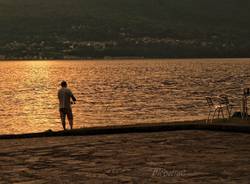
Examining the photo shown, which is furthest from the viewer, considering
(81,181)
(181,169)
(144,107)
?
(144,107)

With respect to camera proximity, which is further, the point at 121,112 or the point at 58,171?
the point at 121,112

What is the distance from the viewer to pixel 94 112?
60719 millimetres

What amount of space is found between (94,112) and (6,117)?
8.88 m

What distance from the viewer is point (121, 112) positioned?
5981 cm

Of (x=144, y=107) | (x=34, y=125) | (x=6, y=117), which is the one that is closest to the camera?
(x=34, y=125)

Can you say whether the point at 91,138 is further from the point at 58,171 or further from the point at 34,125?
the point at 34,125

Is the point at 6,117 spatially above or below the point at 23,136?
below

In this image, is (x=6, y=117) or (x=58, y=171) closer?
(x=58, y=171)

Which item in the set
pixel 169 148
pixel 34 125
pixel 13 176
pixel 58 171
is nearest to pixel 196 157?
pixel 169 148

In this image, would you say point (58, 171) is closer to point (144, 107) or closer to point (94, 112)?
point (94, 112)

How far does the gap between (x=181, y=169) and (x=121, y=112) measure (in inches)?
1810

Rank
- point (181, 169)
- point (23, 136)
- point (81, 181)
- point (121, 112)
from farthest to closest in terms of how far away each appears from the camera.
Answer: point (121, 112), point (23, 136), point (181, 169), point (81, 181)

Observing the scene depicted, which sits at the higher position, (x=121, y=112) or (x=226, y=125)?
(x=226, y=125)

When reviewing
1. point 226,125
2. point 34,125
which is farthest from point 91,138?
point 34,125
